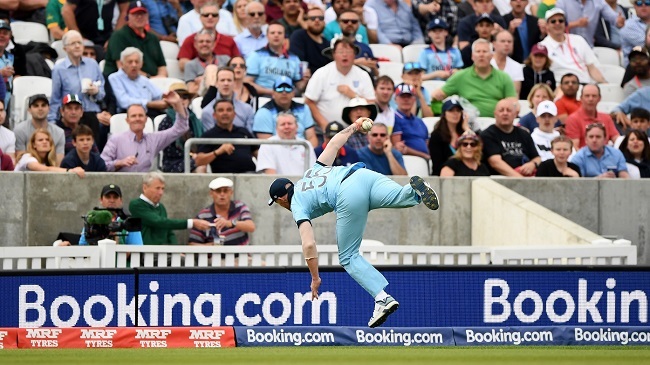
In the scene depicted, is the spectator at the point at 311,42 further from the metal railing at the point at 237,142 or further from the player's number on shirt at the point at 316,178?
the player's number on shirt at the point at 316,178

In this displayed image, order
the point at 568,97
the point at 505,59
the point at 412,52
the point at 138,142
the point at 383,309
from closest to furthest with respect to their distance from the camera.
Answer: the point at 383,309 → the point at 138,142 → the point at 568,97 → the point at 505,59 → the point at 412,52

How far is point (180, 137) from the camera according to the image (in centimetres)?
1638

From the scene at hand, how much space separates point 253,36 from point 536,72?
13.7ft

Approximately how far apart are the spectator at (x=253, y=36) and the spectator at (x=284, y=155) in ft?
7.86

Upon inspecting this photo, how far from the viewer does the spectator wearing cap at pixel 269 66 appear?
59.1 ft

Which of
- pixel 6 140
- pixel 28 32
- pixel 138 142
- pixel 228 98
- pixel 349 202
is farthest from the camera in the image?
pixel 28 32

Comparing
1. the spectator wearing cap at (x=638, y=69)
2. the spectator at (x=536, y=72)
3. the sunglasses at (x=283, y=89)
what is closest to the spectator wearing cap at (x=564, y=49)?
the spectator at (x=536, y=72)

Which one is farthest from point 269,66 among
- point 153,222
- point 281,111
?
point 153,222

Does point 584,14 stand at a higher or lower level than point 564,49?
higher

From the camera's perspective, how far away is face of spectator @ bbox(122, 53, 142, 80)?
16.9 meters

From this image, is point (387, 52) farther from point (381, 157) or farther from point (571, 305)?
point (571, 305)

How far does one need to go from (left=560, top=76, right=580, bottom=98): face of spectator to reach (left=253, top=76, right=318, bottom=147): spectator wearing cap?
12.8 ft

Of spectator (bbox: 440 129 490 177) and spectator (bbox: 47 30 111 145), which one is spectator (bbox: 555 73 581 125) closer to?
spectator (bbox: 440 129 490 177)

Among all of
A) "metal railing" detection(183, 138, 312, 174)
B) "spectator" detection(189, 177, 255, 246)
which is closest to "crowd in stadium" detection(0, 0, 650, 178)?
"metal railing" detection(183, 138, 312, 174)
